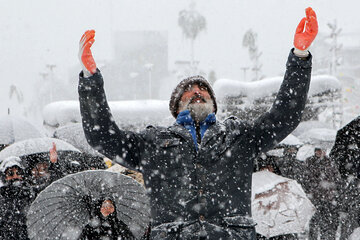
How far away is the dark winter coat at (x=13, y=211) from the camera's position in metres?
5.21

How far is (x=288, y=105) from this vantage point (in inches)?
82.6

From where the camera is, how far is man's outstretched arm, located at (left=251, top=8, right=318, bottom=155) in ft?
6.69

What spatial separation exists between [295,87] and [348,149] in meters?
2.66

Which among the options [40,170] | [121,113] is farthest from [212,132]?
[121,113]

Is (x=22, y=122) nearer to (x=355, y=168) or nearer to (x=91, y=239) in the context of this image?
(x=91, y=239)

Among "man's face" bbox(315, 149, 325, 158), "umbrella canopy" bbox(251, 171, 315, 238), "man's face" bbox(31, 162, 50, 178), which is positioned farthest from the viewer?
"man's face" bbox(315, 149, 325, 158)

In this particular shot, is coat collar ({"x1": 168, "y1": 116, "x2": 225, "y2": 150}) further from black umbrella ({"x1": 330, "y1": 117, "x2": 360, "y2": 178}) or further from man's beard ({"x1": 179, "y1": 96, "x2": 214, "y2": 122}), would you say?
black umbrella ({"x1": 330, "y1": 117, "x2": 360, "y2": 178})

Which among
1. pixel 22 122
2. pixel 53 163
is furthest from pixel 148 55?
pixel 53 163

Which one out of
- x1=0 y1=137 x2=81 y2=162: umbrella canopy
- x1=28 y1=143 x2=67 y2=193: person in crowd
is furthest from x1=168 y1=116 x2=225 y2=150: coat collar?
x1=0 y1=137 x2=81 y2=162: umbrella canopy

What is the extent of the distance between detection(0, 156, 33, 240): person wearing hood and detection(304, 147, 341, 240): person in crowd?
14.6ft

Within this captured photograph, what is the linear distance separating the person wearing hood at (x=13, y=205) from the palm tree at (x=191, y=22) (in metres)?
48.8

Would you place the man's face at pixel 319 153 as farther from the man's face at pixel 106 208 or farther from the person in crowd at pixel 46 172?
the man's face at pixel 106 208

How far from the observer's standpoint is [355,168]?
14.3 ft

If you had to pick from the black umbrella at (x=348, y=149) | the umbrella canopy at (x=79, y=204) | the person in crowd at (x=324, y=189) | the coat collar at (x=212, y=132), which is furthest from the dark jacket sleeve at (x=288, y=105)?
the person in crowd at (x=324, y=189)
